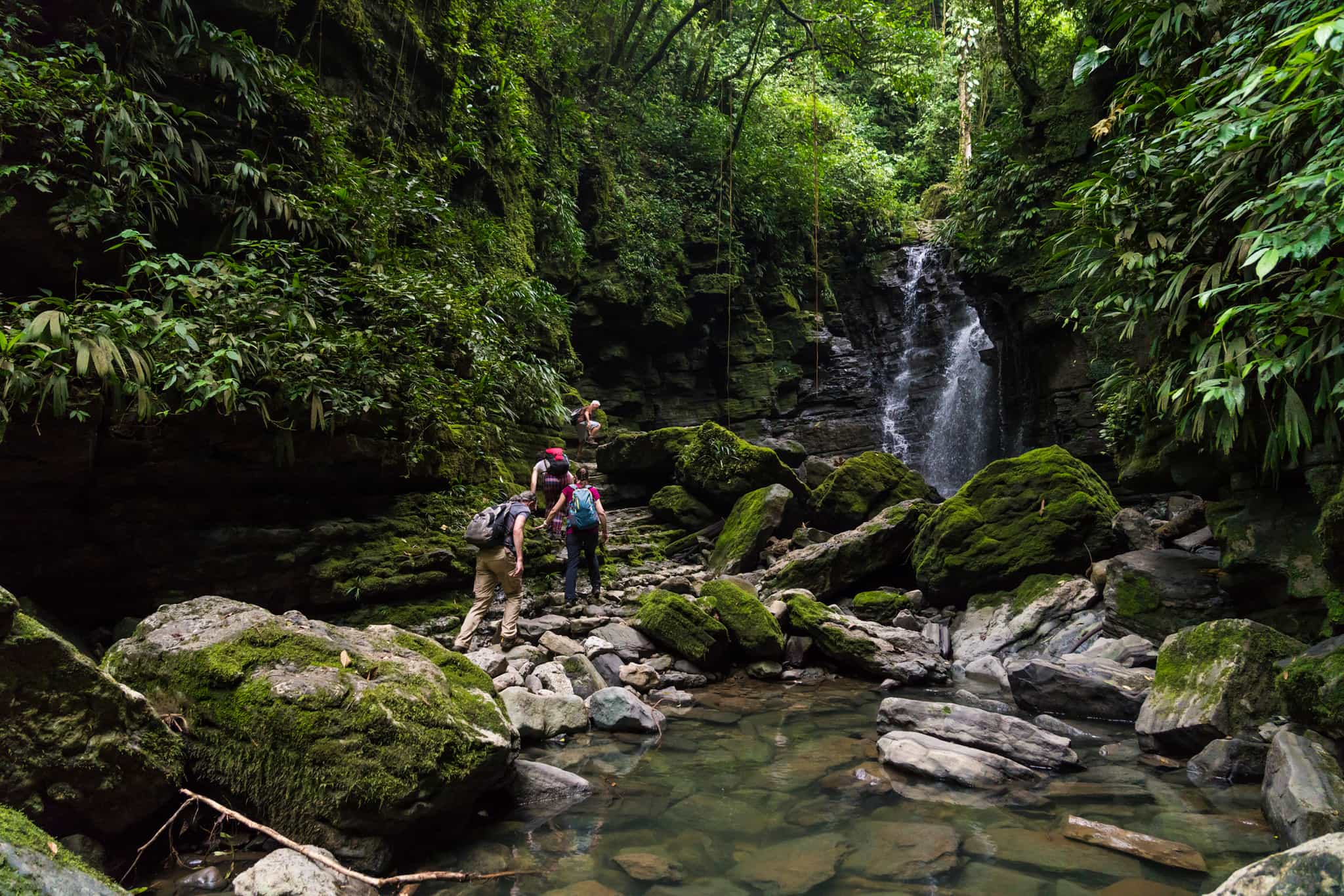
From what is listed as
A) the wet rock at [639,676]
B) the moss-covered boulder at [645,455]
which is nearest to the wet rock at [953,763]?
the wet rock at [639,676]

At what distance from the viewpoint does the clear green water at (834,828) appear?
3078 mm

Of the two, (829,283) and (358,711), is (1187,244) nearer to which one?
(358,711)

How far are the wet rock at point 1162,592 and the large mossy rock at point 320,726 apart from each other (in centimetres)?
572

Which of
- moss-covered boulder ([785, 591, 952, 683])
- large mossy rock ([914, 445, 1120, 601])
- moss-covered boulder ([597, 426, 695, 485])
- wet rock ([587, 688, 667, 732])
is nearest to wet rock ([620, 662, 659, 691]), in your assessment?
wet rock ([587, 688, 667, 732])

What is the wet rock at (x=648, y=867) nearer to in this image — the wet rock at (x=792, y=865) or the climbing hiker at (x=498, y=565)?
the wet rock at (x=792, y=865)

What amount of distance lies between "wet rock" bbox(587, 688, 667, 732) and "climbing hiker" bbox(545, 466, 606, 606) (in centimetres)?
295

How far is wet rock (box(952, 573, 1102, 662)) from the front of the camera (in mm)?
6699

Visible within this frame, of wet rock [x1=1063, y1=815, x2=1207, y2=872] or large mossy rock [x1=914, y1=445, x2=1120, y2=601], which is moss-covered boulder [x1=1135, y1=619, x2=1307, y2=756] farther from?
large mossy rock [x1=914, y1=445, x2=1120, y2=601]

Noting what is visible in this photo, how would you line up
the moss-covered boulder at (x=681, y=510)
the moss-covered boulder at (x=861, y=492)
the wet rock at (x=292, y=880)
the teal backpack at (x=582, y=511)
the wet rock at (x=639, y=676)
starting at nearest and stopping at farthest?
the wet rock at (x=292, y=880) → the wet rock at (x=639, y=676) → the teal backpack at (x=582, y=511) → the moss-covered boulder at (x=861, y=492) → the moss-covered boulder at (x=681, y=510)

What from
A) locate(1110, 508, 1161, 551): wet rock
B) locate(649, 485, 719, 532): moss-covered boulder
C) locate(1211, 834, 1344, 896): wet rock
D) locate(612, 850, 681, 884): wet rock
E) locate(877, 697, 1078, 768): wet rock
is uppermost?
locate(1110, 508, 1161, 551): wet rock

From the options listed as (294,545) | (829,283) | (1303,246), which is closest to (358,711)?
(294,545)

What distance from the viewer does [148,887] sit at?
2754 mm

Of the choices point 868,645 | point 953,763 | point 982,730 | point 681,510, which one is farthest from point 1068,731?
point 681,510

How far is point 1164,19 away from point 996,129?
→ 8.63 m
